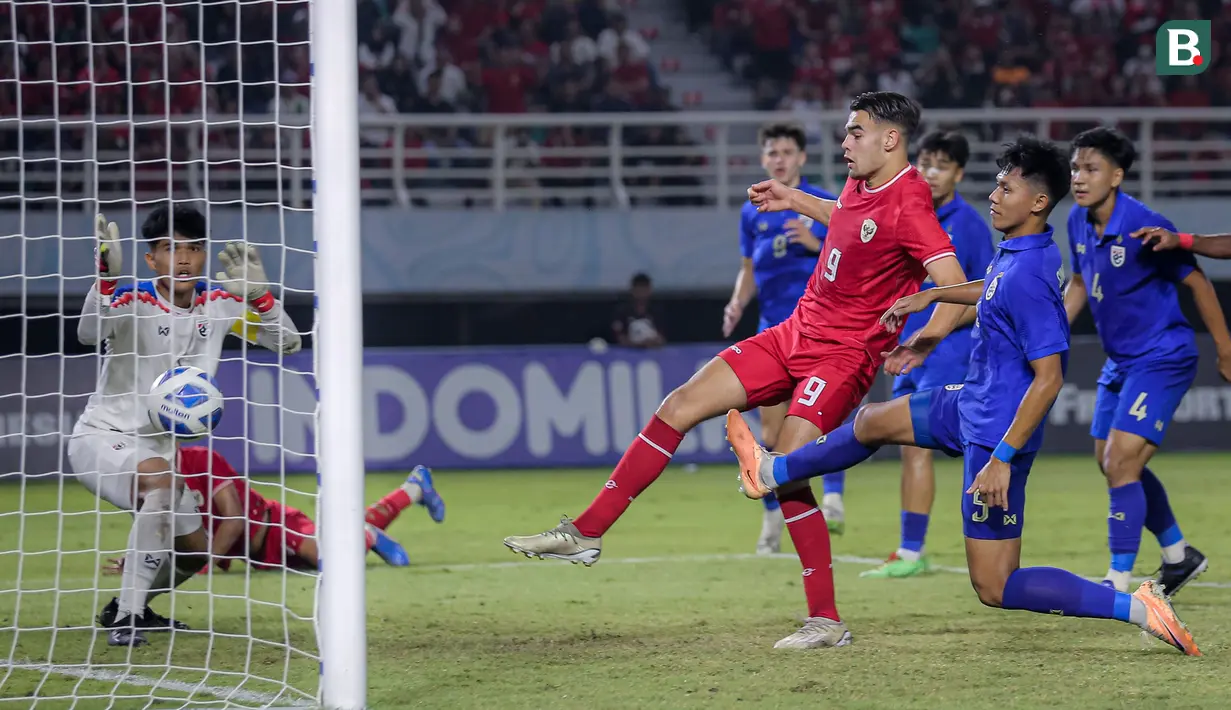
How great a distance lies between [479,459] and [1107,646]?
29.2ft

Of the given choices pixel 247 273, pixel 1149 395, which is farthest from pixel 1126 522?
pixel 247 273

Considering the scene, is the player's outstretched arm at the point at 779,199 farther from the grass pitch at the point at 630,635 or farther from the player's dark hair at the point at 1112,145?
the grass pitch at the point at 630,635

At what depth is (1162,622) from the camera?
15.8 feet

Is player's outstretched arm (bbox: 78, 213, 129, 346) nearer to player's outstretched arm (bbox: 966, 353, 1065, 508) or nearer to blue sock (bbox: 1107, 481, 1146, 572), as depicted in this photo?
player's outstretched arm (bbox: 966, 353, 1065, 508)

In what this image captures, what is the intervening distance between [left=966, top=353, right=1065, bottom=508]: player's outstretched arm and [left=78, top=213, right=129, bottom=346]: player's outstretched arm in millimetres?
3198

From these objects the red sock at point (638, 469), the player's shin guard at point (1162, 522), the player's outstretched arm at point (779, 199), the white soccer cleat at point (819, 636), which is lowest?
the white soccer cleat at point (819, 636)

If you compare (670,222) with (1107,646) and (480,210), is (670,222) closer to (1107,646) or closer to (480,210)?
(480,210)

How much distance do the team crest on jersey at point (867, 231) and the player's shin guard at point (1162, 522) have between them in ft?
6.61

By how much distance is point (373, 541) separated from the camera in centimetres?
738

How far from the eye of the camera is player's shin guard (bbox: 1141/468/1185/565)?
253 inches

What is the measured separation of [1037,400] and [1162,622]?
89 centimetres

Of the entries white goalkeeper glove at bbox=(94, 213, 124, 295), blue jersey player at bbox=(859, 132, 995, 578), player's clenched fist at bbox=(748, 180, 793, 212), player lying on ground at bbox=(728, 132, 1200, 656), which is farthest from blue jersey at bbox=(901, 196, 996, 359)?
white goalkeeper glove at bbox=(94, 213, 124, 295)

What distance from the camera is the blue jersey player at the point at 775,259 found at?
7770 millimetres

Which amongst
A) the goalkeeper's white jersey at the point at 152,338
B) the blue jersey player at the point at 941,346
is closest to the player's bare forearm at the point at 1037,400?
the blue jersey player at the point at 941,346
